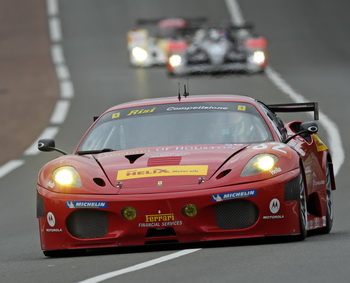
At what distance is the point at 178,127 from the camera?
33.3 ft

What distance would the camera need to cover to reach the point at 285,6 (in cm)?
4519

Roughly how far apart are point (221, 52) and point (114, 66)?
4.73 m

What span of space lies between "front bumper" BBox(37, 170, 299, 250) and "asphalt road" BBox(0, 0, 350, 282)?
13 centimetres

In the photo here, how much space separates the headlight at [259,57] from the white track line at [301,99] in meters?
0.46

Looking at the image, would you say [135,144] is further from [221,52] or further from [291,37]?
[291,37]

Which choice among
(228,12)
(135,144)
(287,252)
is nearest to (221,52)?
(228,12)

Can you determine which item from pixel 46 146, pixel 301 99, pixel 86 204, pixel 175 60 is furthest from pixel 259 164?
pixel 175 60

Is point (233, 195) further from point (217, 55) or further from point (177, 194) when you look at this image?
point (217, 55)

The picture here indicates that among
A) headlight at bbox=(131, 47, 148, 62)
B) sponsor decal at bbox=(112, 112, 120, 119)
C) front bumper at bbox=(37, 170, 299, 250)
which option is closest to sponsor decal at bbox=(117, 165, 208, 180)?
front bumper at bbox=(37, 170, 299, 250)

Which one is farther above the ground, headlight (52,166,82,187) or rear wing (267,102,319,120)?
headlight (52,166,82,187)

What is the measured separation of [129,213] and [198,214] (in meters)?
0.47

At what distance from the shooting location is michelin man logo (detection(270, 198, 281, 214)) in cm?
880

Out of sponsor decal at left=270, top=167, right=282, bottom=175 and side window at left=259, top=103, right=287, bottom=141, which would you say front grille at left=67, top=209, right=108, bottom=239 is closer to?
sponsor decal at left=270, top=167, right=282, bottom=175

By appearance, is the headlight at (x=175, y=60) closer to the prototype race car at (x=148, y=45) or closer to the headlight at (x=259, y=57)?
the headlight at (x=259, y=57)
